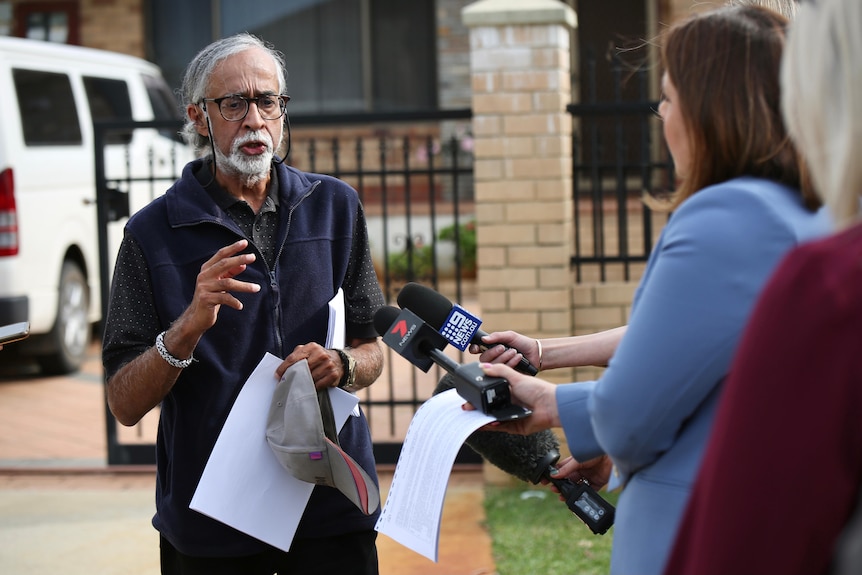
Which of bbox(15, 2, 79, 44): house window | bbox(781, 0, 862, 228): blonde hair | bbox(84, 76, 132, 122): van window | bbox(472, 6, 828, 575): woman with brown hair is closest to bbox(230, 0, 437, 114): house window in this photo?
bbox(15, 2, 79, 44): house window

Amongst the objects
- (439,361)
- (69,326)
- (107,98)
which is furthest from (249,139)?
(107,98)

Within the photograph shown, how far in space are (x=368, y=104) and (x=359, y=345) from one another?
40.6 ft

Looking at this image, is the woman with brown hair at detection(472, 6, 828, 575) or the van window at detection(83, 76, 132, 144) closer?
the woman with brown hair at detection(472, 6, 828, 575)

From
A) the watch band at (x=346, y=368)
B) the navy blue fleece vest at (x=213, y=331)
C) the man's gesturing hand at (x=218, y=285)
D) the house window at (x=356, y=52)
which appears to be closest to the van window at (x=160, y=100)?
the house window at (x=356, y=52)

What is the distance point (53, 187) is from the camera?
816 centimetres

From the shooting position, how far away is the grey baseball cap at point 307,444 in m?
2.40

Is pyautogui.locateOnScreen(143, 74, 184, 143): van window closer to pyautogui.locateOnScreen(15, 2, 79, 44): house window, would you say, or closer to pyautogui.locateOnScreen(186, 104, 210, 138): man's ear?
pyautogui.locateOnScreen(15, 2, 79, 44): house window

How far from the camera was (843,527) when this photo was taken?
3.44 feet

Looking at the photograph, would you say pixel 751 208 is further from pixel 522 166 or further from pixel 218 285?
pixel 522 166

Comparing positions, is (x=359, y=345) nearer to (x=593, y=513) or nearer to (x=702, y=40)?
(x=593, y=513)

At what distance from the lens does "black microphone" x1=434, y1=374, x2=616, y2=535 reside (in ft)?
6.79

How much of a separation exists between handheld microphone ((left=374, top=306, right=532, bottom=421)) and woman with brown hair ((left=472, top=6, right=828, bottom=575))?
0.88 ft

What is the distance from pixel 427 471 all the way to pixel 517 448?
21cm

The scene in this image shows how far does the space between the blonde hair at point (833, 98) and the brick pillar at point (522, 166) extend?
14.2 feet
